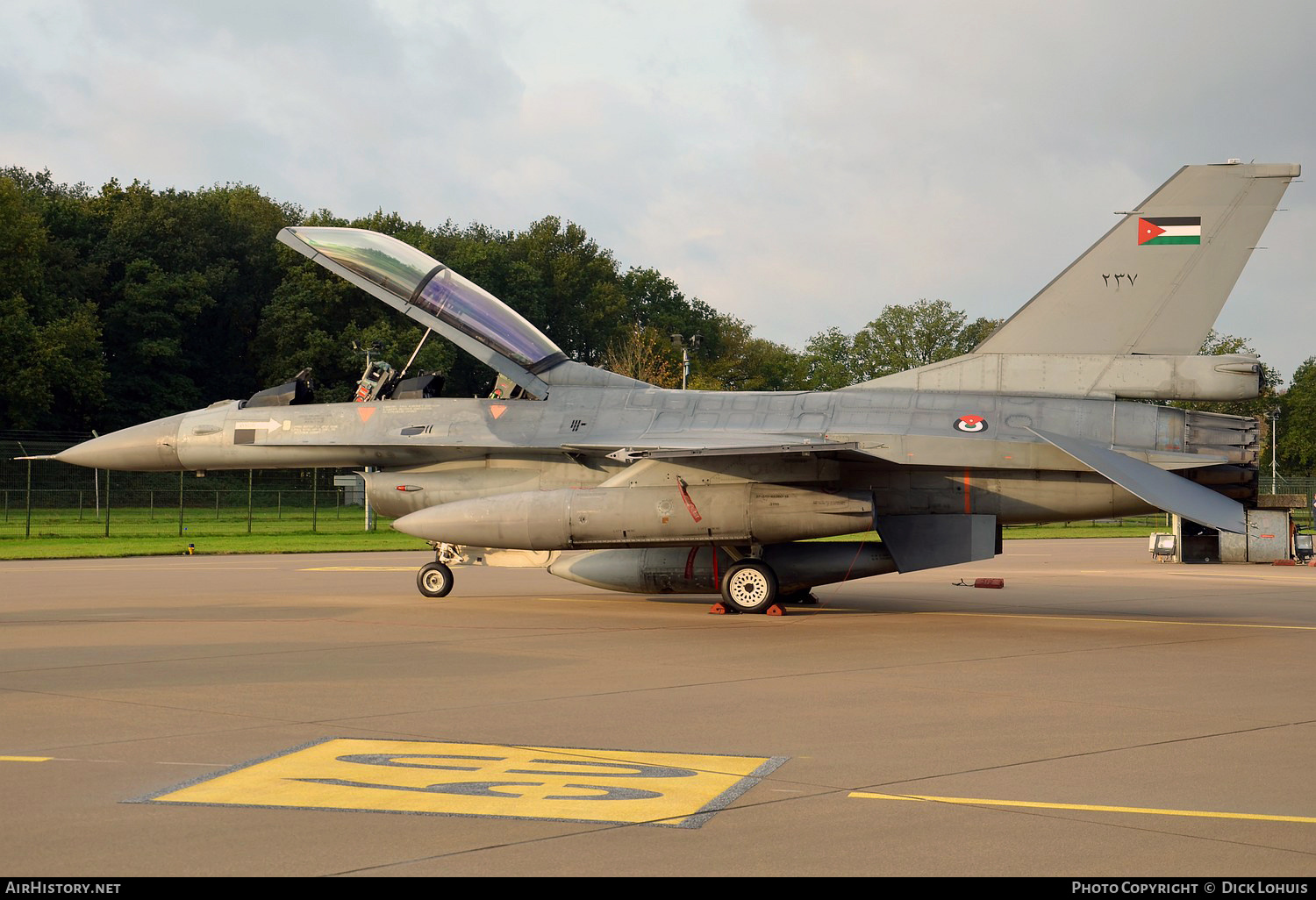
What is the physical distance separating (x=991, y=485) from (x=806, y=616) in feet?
8.70

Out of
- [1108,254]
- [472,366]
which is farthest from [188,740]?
[472,366]

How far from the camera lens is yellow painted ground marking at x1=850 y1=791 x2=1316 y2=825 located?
5.18 metres

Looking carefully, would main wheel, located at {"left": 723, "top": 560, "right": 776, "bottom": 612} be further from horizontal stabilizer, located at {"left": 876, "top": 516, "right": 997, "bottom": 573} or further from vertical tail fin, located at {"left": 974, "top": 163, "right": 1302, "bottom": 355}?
vertical tail fin, located at {"left": 974, "top": 163, "right": 1302, "bottom": 355}

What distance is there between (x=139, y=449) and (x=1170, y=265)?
13.2 meters

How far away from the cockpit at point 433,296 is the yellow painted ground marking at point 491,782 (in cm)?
921

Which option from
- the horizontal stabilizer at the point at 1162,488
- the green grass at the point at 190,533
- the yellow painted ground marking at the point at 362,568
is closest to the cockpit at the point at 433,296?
the horizontal stabilizer at the point at 1162,488

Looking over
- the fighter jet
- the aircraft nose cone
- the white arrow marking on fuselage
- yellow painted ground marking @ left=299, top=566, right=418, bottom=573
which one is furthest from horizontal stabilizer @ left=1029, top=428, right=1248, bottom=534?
yellow painted ground marking @ left=299, top=566, right=418, bottom=573

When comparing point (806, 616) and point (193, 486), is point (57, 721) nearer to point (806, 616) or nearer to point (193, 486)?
point (806, 616)

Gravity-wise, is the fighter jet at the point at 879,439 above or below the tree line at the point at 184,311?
below

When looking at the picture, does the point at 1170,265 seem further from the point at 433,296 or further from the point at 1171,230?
the point at 433,296

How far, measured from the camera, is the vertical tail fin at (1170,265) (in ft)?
44.9

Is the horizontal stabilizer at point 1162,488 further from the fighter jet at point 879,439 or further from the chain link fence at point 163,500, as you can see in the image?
the chain link fence at point 163,500

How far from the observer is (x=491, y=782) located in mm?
5785

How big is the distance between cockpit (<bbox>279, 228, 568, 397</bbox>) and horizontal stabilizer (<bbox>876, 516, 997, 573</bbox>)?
4713mm
